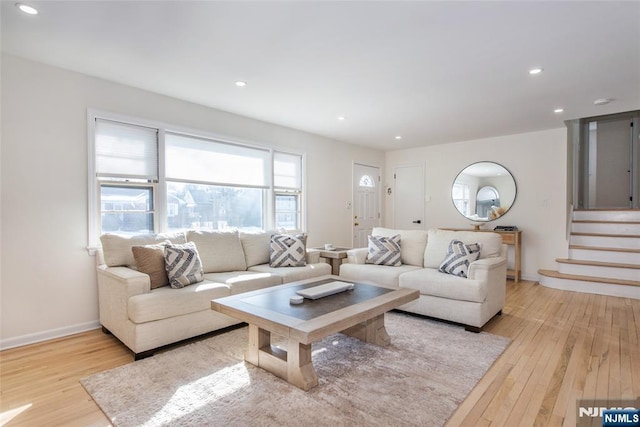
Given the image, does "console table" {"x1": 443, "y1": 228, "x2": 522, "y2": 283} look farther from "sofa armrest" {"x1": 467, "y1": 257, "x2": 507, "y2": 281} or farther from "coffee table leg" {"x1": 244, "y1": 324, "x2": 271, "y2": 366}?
"coffee table leg" {"x1": 244, "y1": 324, "x2": 271, "y2": 366}

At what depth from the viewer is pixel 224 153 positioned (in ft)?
14.4

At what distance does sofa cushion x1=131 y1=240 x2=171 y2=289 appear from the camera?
9.34ft

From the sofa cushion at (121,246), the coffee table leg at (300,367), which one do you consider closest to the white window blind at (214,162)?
the sofa cushion at (121,246)

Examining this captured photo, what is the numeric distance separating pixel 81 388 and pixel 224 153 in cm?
299

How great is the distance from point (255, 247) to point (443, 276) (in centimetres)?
218

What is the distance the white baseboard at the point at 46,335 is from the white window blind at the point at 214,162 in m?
1.71

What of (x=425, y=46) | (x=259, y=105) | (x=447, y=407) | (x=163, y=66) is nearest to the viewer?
(x=447, y=407)

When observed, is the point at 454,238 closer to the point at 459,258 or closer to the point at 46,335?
the point at 459,258

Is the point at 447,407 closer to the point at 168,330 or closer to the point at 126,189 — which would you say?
the point at 168,330

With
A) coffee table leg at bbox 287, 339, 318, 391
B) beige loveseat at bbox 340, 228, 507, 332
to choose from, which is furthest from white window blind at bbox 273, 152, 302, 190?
coffee table leg at bbox 287, 339, 318, 391

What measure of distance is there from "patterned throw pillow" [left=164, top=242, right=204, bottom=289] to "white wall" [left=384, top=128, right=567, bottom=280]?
5.01m

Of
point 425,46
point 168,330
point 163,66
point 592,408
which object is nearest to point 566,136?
point 425,46

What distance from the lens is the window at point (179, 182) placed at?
3.33 meters

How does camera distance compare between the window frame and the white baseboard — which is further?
the window frame
